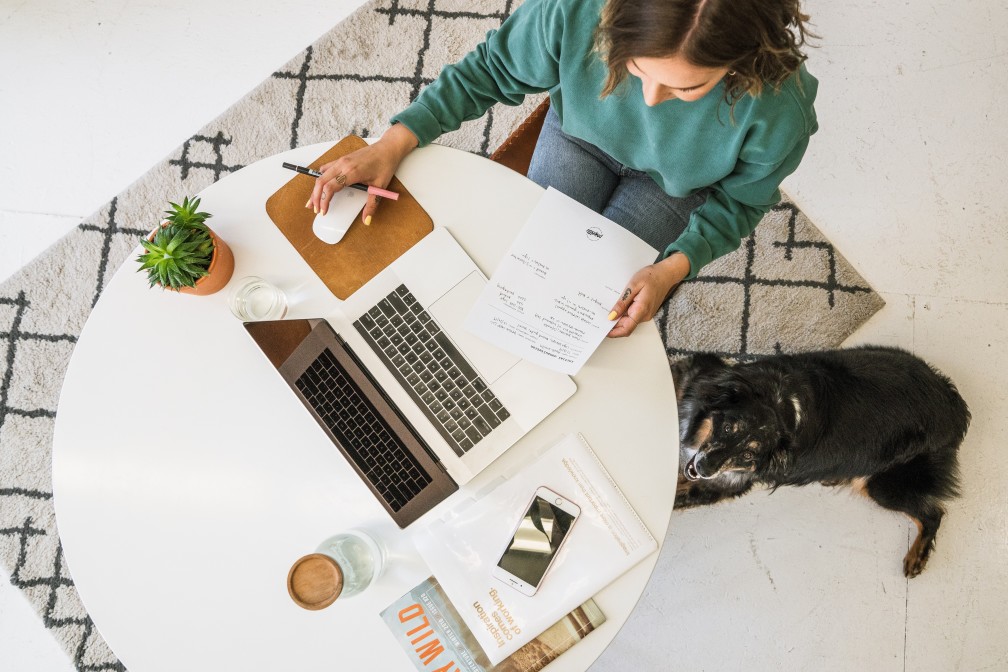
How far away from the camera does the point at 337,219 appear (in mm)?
1076

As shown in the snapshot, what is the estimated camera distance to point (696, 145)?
1.02m

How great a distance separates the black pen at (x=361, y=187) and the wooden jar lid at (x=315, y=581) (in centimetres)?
57

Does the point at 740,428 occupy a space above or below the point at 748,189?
below

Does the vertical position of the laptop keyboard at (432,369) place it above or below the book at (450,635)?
above

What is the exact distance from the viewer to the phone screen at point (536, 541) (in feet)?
3.24

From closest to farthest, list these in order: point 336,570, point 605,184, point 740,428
A: point 336,570 → point 740,428 → point 605,184

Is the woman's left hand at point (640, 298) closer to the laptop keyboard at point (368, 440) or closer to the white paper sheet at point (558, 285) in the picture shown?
the white paper sheet at point (558, 285)

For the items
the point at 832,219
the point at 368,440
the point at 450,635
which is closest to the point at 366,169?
the point at 368,440

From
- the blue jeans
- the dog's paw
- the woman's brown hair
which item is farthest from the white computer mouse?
the dog's paw

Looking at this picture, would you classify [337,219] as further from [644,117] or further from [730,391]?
[730,391]

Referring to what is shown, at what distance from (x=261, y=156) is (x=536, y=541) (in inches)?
52.8

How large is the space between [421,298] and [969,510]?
1.52m

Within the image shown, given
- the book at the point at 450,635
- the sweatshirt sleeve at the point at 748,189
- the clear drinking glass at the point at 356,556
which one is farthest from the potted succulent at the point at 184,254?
the sweatshirt sleeve at the point at 748,189

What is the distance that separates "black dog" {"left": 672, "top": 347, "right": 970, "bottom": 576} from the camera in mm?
1169
